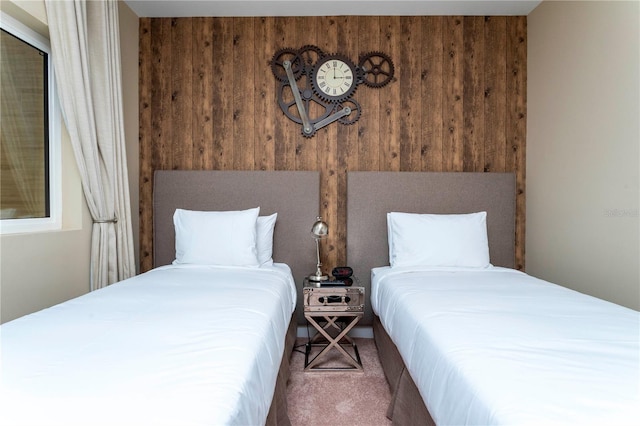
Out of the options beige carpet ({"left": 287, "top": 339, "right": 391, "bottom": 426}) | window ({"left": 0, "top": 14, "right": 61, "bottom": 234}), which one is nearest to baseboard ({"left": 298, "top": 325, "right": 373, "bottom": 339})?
beige carpet ({"left": 287, "top": 339, "right": 391, "bottom": 426})

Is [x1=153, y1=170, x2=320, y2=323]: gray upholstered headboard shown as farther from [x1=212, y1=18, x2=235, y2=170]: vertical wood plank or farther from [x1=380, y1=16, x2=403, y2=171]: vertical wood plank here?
[x1=380, y1=16, x2=403, y2=171]: vertical wood plank

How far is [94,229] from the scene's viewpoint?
2.45 metres

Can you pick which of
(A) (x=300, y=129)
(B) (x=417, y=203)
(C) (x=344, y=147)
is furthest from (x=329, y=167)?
(B) (x=417, y=203)

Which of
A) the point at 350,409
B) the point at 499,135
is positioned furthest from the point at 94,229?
the point at 499,135

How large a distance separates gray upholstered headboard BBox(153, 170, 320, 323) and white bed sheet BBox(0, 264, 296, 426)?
1.10 m

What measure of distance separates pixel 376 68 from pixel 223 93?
121 cm

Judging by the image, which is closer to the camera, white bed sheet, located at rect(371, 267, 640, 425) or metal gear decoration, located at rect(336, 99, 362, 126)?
white bed sheet, located at rect(371, 267, 640, 425)

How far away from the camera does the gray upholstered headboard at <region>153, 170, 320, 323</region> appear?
3.02m

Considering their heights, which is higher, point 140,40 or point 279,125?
point 140,40

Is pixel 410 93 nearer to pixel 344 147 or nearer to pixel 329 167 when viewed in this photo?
pixel 344 147

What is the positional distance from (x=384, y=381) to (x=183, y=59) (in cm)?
275

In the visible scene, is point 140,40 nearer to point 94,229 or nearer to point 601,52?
point 94,229

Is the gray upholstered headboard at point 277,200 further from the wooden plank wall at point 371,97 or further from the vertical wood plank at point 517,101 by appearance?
the vertical wood plank at point 517,101

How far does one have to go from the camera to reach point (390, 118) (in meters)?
3.13
